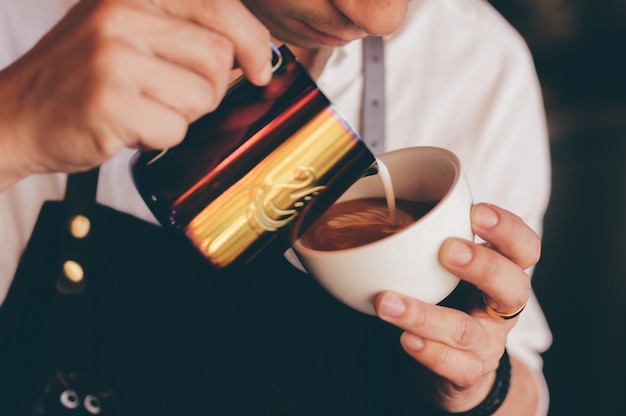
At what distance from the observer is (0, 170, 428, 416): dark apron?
0.62 meters

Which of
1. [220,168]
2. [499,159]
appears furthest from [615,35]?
[220,168]

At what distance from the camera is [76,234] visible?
0.62 meters

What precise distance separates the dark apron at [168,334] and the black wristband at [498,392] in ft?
0.33

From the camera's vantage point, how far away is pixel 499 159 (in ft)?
3.76

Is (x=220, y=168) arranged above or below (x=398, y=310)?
above

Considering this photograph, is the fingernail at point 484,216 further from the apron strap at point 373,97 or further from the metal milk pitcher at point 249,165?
the apron strap at point 373,97

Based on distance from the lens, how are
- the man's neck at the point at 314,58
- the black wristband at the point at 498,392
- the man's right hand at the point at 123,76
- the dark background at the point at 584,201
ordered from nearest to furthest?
the man's right hand at the point at 123,76, the black wristband at the point at 498,392, the man's neck at the point at 314,58, the dark background at the point at 584,201

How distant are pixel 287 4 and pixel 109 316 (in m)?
0.43

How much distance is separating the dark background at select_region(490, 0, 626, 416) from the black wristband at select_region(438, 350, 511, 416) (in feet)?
3.56

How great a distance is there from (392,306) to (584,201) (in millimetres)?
1468

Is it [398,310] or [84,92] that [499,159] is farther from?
[84,92]

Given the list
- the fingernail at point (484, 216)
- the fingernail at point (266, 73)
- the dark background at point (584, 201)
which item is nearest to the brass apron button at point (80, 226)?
the fingernail at point (266, 73)

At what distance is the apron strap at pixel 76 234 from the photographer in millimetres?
610

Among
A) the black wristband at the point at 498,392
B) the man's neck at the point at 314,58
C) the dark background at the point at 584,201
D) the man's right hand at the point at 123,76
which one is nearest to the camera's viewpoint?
the man's right hand at the point at 123,76
